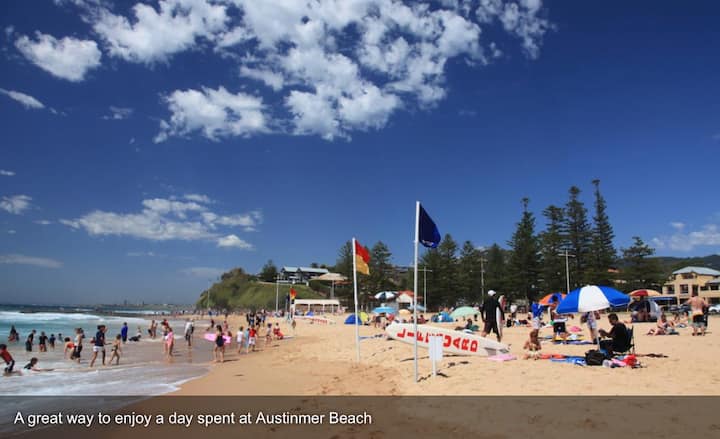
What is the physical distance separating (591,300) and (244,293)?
97638 millimetres

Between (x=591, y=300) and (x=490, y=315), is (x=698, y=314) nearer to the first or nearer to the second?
(x=591, y=300)

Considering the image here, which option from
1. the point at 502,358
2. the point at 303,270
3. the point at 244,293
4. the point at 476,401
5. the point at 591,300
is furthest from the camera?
the point at 303,270

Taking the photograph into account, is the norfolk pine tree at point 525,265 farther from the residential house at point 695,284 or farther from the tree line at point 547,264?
the residential house at point 695,284

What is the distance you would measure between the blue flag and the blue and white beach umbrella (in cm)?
431

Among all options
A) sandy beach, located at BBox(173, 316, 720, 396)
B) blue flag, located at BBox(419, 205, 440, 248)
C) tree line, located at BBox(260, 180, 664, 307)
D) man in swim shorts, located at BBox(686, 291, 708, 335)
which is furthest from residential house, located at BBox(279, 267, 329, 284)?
blue flag, located at BBox(419, 205, 440, 248)

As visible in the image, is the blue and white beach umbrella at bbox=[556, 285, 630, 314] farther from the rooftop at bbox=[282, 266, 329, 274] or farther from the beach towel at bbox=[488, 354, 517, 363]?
the rooftop at bbox=[282, 266, 329, 274]

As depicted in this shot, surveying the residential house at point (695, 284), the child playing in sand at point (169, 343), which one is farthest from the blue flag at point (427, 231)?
the residential house at point (695, 284)

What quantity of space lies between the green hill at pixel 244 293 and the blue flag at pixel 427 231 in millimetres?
79539

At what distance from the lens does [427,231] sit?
8.98 m

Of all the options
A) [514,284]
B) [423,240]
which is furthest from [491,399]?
[514,284]

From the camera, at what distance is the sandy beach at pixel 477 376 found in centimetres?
658

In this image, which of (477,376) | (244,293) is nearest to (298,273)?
(244,293)

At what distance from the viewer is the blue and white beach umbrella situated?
10.2m

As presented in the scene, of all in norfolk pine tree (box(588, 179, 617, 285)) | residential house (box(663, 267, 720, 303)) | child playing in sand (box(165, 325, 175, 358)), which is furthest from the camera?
residential house (box(663, 267, 720, 303))
